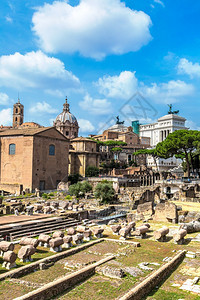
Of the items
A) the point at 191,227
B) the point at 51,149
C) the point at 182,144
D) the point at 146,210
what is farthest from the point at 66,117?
the point at 191,227

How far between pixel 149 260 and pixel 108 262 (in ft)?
5.97

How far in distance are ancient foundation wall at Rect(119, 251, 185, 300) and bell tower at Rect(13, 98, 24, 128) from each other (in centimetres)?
8618

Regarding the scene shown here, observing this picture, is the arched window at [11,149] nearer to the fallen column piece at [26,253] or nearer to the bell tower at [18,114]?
the fallen column piece at [26,253]

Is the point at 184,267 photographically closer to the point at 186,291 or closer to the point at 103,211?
the point at 186,291

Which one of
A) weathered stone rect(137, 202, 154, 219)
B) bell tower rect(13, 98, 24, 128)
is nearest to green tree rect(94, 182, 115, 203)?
weathered stone rect(137, 202, 154, 219)

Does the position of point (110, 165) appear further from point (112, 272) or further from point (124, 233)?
point (112, 272)

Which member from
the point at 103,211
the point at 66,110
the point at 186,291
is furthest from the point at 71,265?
the point at 66,110

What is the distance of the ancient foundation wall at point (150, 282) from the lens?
7609 mm

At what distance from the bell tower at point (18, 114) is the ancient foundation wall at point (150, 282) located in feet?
283

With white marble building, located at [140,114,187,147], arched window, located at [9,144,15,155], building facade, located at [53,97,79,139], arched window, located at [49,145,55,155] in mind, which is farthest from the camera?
white marble building, located at [140,114,187,147]

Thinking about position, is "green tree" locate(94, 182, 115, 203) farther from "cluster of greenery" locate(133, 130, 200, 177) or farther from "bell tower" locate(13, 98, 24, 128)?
"bell tower" locate(13, 98, 24, 128)

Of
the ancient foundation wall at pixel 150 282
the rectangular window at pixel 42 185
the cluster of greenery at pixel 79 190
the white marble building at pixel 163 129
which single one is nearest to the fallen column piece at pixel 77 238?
the ancient foundation wall at pixel 150 282

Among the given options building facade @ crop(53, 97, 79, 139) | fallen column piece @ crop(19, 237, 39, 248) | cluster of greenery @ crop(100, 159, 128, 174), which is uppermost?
building facade @ crop(53, 97, 79, 139)

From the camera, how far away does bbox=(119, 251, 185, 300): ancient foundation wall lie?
7.61 metres
